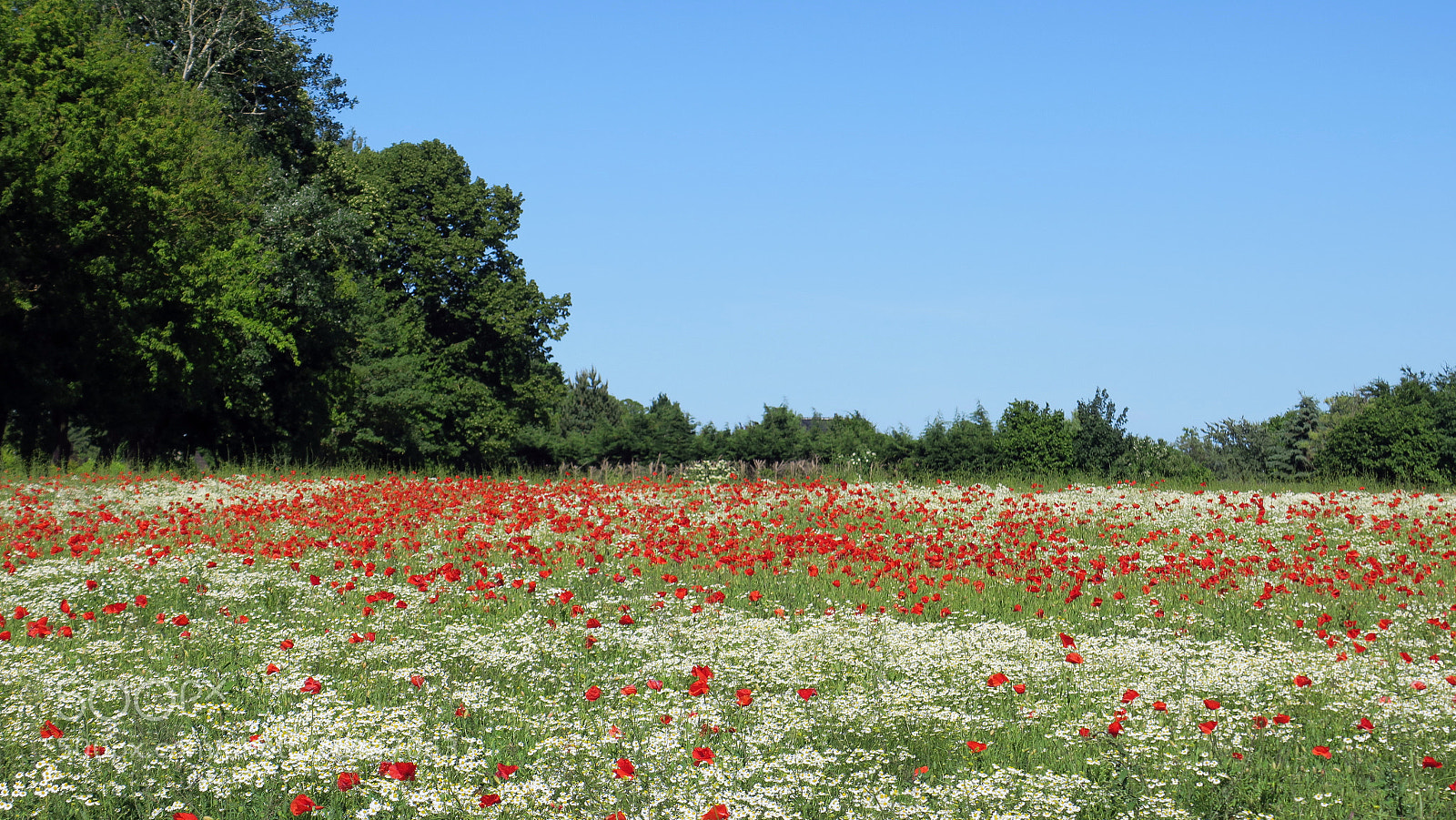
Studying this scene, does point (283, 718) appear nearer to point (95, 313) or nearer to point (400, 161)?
point (95, 313)

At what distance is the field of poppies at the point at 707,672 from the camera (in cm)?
569

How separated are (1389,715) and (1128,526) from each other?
8.94 m

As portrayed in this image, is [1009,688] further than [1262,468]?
No

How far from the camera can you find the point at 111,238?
27234mm

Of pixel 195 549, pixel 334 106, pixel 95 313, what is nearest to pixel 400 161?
pixel 334 106

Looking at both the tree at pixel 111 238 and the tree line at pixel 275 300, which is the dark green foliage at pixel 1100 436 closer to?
the tree line at pixel 275 300

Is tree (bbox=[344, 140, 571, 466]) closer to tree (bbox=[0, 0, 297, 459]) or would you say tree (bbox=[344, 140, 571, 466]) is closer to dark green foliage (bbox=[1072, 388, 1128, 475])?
tree (bbox=[0, 0, 297, 459])

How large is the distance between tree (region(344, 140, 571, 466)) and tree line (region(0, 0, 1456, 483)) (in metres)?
0.12

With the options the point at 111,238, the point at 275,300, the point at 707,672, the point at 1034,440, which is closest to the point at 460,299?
the point at 275,300

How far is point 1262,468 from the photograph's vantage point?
163 ft

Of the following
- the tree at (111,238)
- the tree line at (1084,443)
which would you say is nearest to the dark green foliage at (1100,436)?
the tree line at (1084,443)

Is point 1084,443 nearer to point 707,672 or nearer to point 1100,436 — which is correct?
point 1100,436

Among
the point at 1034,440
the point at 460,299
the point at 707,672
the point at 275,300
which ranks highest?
the point at 460,299

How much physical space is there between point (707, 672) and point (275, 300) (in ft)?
98.6
